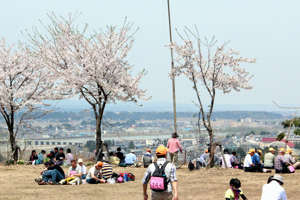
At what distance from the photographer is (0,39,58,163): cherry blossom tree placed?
24406mm

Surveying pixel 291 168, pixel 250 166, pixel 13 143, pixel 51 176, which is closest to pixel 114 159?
pixel 13 143

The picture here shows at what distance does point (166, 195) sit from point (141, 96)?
601 inches

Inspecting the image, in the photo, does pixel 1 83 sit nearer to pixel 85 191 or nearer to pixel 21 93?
pixel 21 93

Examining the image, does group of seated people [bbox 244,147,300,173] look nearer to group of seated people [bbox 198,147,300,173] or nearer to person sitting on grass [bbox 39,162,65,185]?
group of seated people [bbox 198,147,300,173]

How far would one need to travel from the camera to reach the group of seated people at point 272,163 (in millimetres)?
16547

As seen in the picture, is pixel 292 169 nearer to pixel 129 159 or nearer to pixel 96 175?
pixel 96 175

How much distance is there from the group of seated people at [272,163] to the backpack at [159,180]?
9.44 m

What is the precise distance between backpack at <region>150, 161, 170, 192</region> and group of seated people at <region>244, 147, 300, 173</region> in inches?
372

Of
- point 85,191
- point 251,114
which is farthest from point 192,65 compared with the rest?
point 251,114

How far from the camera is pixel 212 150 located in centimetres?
1845

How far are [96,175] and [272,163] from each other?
7333mm

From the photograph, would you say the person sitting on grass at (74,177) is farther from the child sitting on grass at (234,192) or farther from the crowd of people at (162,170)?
the child sitting on grass at (234,192)

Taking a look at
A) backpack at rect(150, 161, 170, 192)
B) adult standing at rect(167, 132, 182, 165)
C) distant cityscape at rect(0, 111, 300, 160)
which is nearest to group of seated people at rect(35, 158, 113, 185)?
adult standing at rect(167, 132, 182, 165)

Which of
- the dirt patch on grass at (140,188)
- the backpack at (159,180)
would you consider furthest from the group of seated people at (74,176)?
the backpack at (159,180)
